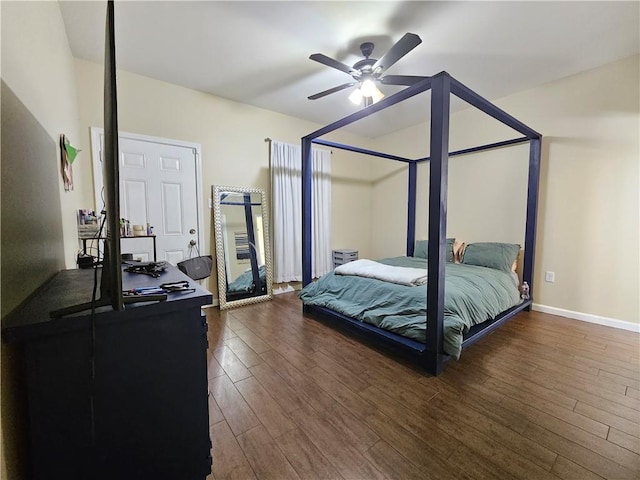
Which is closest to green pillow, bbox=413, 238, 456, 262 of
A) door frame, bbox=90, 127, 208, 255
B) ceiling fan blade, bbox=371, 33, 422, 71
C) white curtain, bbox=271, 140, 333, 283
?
white curtain, bbox=271, 140, 333, 283

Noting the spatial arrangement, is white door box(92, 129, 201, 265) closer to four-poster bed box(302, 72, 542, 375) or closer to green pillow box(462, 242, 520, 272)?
four-poster bed box(302, 72, 542, 375)

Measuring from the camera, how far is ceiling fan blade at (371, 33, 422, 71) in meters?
1.81

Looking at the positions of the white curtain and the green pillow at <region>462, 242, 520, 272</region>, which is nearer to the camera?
the green pillow at <region>462, 242, 520, 272</region>

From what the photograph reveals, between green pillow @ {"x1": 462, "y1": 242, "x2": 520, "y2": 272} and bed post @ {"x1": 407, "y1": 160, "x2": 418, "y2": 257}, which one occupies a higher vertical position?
bed post @ {"x1": 407, "y1": 160, "x2": 418, "y2": 257}


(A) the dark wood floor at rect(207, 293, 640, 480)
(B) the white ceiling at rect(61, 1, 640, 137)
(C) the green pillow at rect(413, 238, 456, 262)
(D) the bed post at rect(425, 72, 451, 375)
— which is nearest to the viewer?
(A) the dark wood floor at rect(207, 293, 640, 480)

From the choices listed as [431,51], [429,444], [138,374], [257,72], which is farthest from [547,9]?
[138,374]

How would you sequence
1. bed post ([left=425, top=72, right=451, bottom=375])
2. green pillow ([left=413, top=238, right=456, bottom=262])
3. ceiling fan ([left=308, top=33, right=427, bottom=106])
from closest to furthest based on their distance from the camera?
bed post ([left=425, top=72, right=451, bottom=375]) < ceiling fan ([left=308, top=33, right=427, bottom=106]) < green pillow ([left=413, top=238, right=456, bottom=262])

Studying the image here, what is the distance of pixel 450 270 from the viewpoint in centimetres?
296

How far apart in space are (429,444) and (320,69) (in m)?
3.14

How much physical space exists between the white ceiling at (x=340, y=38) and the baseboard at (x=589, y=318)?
2.35 metres

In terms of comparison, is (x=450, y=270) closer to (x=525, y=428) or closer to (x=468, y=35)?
(x=525, y=428)

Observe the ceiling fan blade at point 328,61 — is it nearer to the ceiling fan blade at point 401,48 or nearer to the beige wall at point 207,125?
the ceiling fan blade at point 401,48

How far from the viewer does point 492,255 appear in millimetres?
3201

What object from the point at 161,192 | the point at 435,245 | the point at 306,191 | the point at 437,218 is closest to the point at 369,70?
the point at 306,191
